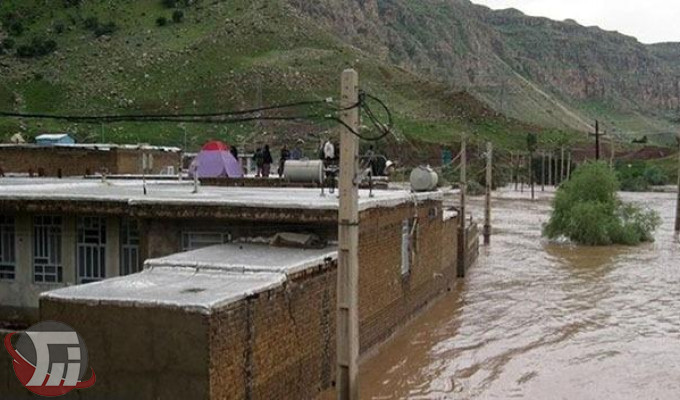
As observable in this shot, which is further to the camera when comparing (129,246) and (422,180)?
(422,180)

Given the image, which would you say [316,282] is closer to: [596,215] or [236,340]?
[236,340]

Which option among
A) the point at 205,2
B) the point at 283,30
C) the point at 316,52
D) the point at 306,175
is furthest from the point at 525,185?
the point at 306,175

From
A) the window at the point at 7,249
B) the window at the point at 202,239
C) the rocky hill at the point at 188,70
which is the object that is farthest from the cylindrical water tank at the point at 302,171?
the rocky hill at the point at 188,70

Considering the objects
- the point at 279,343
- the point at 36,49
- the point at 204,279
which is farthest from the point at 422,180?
the point at 36,49

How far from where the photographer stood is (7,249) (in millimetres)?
14508

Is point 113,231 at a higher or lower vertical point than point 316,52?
lower

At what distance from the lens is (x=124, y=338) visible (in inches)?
340

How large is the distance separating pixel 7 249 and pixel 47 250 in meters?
0.83

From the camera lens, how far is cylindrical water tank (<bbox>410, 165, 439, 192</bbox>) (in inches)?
748

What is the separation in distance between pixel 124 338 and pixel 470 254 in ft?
64.0

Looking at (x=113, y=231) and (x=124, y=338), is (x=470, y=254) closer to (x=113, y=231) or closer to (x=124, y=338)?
(x=113, y=231)

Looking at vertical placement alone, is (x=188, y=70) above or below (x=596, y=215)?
above

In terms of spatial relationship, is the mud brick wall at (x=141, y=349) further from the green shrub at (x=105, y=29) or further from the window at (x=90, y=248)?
the green shrub at (x=105, y=29)

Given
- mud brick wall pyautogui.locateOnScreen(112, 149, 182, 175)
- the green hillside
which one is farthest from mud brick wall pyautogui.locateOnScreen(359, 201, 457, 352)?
the green hillside
